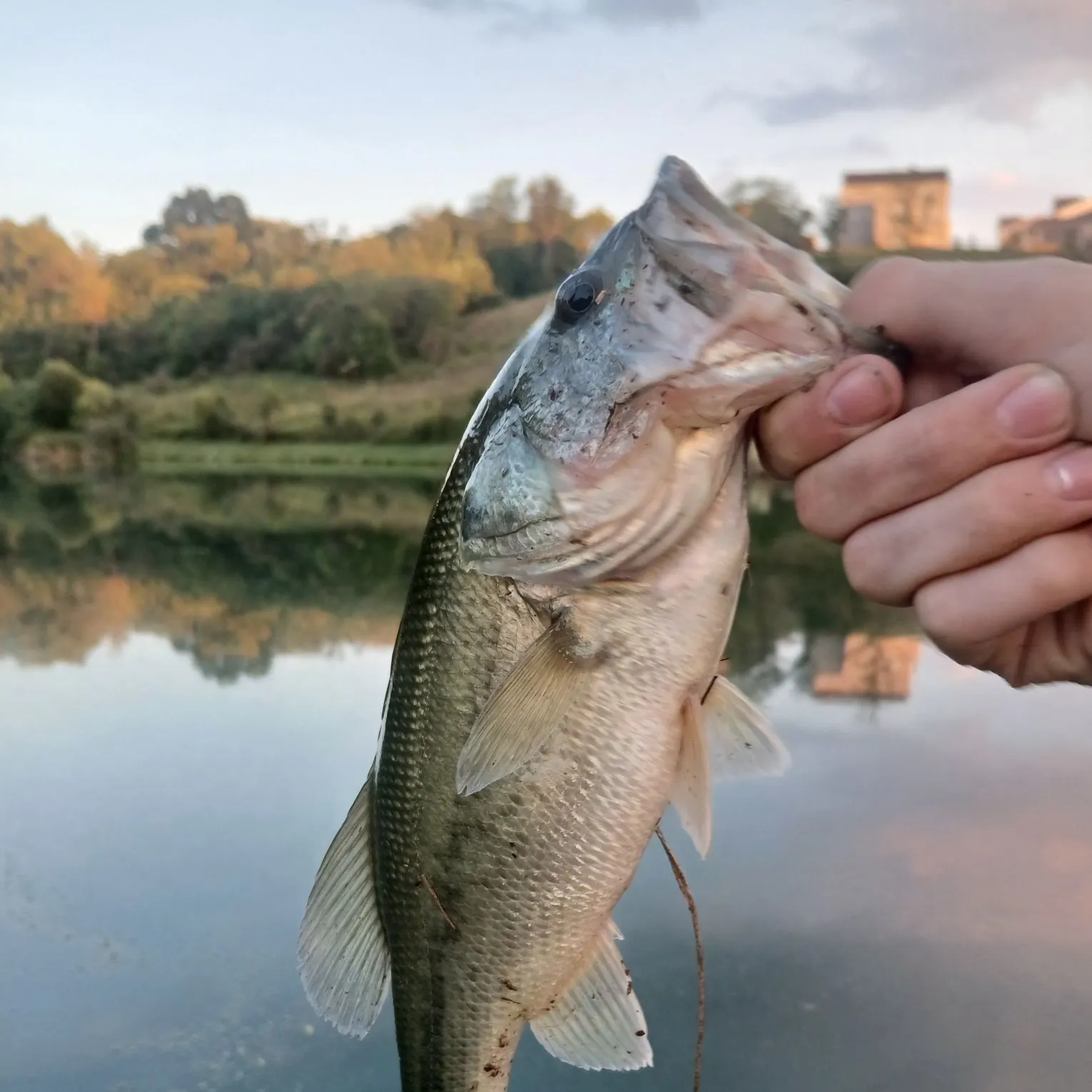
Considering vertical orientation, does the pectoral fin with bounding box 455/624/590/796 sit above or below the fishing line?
above

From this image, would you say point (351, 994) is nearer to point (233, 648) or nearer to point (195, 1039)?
point (195, 1039)

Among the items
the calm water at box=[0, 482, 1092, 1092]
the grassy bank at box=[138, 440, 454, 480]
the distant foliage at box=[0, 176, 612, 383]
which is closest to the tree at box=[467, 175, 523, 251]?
the distant foliage at box=[0, 176, 612, 383]

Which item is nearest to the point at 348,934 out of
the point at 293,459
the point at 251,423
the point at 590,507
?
the point at 590,507

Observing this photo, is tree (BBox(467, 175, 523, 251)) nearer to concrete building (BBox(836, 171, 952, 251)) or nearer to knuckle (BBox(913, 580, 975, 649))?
concrete building (BBox(836, 171, 952, 251))

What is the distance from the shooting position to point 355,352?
38281 millimetres

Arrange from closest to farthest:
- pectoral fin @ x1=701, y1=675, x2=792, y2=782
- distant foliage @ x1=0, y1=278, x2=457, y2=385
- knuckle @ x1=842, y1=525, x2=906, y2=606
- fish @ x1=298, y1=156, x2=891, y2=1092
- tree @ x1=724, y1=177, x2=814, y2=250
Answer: fish @ x1=298, y1=156, x2=891, y2=1092
knuckle @ x1=842, y1=525, x2=906, y2=606
pectoral fin @ x1=701, y1=675, x2=792, y2=782
tree @ x1=724, y1=177, x2=814, y2=250
distant foliage @ x1=0, y1=278, x2=457, y2=385

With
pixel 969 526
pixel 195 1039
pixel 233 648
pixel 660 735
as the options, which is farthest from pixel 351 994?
pixel 233 648

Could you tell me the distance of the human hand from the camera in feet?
4.30

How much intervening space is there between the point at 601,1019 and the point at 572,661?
0.78 m

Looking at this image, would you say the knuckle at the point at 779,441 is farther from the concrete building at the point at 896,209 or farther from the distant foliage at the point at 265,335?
the distant foliage at the point at 265,335

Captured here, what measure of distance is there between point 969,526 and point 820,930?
345 centimetres

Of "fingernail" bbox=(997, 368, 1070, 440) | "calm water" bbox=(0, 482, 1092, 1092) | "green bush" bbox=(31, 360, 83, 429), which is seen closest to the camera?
"fingernail" bbox=(997, 368, 1070, 440)

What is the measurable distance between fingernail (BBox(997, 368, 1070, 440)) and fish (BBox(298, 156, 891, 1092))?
0.23 metres

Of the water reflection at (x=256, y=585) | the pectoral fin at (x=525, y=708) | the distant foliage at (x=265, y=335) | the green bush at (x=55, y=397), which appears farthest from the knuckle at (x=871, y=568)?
the distant foliage at (x=265, y=335)
